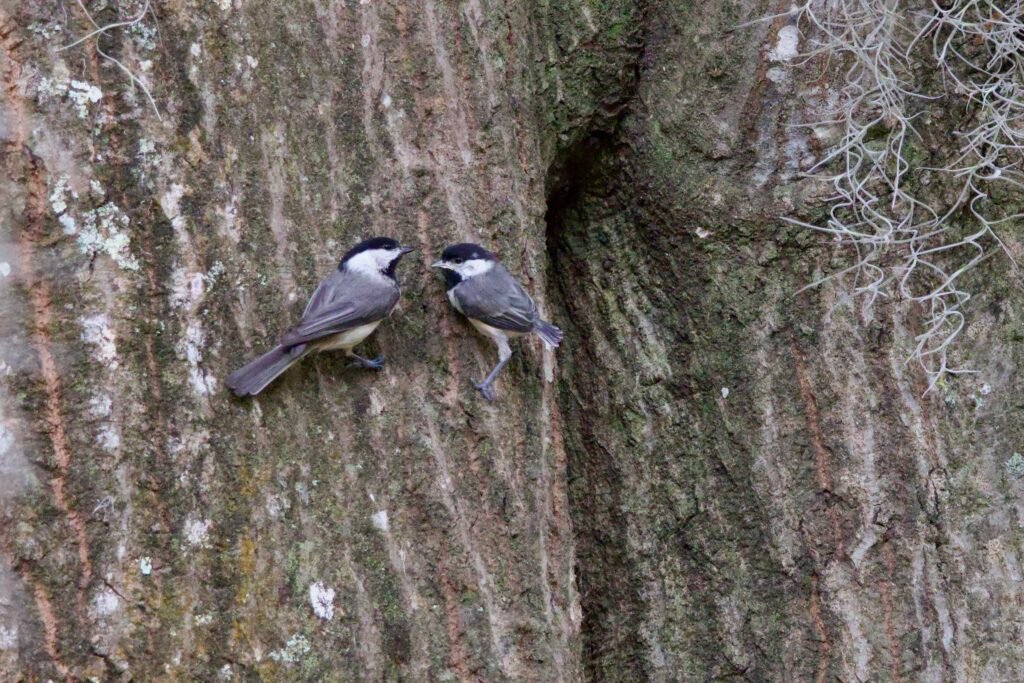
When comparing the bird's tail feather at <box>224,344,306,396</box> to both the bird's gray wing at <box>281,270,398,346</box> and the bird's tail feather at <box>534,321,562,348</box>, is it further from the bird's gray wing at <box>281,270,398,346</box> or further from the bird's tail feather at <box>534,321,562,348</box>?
the bird's tail feather at <box>534,321,562,348</box>

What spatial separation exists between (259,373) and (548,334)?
80 cm

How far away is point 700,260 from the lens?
273 centimetres

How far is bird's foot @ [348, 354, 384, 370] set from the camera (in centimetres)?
231

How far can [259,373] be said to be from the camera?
7.01 feet

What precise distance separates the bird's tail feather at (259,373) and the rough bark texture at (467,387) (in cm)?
4

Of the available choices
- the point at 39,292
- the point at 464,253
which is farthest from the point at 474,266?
the point at 39,292

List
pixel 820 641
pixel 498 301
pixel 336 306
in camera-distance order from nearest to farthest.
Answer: pixel 336 306
pixel 498 301
pixel 820 641

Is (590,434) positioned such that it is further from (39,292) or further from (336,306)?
(39,292)

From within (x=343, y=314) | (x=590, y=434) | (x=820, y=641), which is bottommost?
(x=820, y=641)

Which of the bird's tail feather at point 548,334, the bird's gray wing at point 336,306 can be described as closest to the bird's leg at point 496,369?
the bird's tail feather at point 548,334

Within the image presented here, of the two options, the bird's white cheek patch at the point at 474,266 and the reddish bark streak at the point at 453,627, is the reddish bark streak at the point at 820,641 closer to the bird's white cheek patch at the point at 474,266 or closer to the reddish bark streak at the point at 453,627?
the reddish bark streak at the point at 453,627

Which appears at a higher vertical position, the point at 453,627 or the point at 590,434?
the point at 590,434

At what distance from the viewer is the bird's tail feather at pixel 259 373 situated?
213 cm

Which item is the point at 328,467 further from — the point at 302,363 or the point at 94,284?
the point at 94,284
